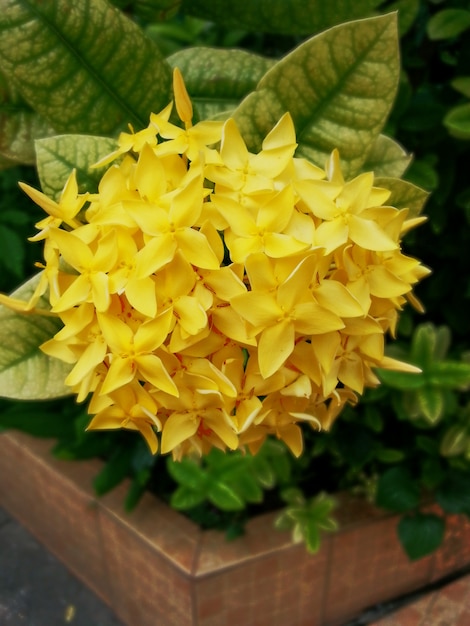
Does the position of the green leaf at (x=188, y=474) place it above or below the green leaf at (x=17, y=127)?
below

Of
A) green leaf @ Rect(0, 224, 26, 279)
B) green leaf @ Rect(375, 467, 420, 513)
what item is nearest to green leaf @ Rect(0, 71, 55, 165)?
green leaf @ Rect(0, 224, 26, 279)

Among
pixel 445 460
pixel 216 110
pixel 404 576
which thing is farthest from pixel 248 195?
pixel 404 576

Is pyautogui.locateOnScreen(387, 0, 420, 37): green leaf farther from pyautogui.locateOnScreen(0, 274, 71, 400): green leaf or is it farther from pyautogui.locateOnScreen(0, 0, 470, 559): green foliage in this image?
pyautogui.locateOnScreen(0, 274, 71, 400): green leaf

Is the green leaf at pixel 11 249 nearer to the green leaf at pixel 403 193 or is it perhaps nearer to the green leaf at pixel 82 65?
the green leaf at pixel 82 65

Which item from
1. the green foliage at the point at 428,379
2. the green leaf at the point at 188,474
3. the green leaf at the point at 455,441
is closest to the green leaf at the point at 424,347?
the green foliage at the point at 428,379

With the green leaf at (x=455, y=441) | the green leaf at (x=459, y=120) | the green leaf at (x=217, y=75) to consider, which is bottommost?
the green leaf at (x=455, y=441)

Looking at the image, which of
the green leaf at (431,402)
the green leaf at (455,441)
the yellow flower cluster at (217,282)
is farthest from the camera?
the green leaf at (455,441)

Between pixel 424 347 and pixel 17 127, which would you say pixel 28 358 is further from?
pixel 424 347

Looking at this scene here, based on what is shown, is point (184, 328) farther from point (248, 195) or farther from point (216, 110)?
point (216, 110)
